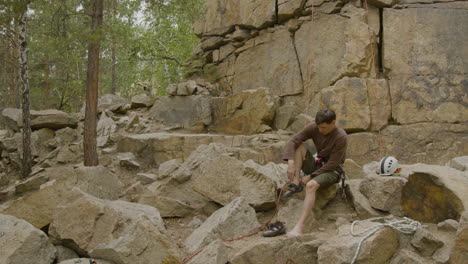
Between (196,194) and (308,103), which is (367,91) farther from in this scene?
(196,194)

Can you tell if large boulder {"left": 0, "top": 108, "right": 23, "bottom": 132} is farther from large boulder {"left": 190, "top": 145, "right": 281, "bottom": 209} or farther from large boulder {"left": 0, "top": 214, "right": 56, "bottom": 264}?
large boulder {"left": 190, "top": 145, "right": 281, "bottom": 209}

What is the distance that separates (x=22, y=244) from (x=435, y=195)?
458cm

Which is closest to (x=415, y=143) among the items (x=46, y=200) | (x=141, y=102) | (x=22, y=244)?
(x=46, y=200)

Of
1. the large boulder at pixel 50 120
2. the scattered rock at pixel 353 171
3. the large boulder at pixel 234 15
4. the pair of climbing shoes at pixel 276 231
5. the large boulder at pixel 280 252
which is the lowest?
the large boulder at pixel 280 252

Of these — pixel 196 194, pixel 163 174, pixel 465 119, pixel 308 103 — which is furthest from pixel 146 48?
pixel 465 119

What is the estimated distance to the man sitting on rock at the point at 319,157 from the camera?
415 cm

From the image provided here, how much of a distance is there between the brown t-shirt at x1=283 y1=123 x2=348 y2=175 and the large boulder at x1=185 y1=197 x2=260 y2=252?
0.88 meters

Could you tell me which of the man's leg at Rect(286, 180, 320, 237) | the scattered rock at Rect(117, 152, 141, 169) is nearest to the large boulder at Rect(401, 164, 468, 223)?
the man's leg at Rect(286, 180, 320, 237)

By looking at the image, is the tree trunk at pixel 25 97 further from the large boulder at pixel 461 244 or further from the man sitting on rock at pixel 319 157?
the large boulder at pixel 461 244

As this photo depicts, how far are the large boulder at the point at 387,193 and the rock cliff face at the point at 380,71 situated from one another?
14.2 ft

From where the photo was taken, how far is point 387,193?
4.24 metres

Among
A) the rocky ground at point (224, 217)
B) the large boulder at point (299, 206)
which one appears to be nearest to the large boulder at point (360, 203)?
the rocky ground at point (224, 217)

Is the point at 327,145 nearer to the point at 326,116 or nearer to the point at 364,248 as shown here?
the point at 326,116

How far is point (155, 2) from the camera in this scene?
816 centimetres
